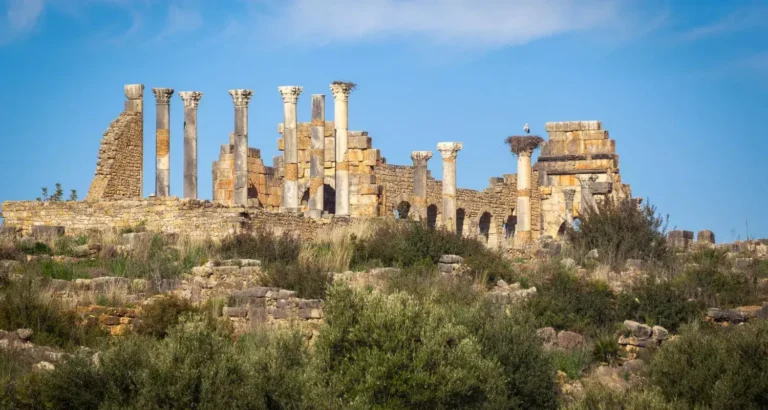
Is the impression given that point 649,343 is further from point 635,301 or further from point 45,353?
point 45,353

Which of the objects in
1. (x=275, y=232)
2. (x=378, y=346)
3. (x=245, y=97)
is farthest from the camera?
(x=245, y=97)

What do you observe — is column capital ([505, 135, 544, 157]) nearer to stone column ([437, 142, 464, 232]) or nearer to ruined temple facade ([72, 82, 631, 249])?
→ ruined temple facade ([72, 82, 631, 249])

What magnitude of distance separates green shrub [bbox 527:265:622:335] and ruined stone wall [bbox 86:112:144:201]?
12357 mm

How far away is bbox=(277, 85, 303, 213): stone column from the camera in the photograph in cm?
3619

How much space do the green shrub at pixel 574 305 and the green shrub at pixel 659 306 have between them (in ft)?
0.87

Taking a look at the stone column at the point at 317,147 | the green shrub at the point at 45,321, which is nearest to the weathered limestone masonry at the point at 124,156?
the stone column at the point at 317,147

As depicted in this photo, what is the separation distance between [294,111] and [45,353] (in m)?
19.6

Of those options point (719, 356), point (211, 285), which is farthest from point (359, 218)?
point (719, 356)

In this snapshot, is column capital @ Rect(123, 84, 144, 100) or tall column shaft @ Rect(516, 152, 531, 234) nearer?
column capital @ Rect(123, 84, 144, 100)

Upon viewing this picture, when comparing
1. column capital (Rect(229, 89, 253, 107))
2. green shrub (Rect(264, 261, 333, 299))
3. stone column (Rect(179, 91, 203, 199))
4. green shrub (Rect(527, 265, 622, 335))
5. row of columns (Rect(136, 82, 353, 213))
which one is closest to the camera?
green shrub (Rect(527, 265, 622, 335))

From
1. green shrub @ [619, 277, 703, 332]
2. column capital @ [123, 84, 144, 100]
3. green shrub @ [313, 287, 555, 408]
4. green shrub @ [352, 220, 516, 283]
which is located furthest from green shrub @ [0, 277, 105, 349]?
column capital @ [123, 84, 144, 100]

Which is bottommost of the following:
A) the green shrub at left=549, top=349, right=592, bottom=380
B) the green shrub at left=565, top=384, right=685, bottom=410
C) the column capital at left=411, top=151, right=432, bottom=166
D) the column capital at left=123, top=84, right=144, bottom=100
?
the green shrub at left=565, top=384, right=685, bottom=410

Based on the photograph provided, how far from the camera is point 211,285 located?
23109 mm

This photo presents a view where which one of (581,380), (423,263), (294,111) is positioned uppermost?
(294,111)
